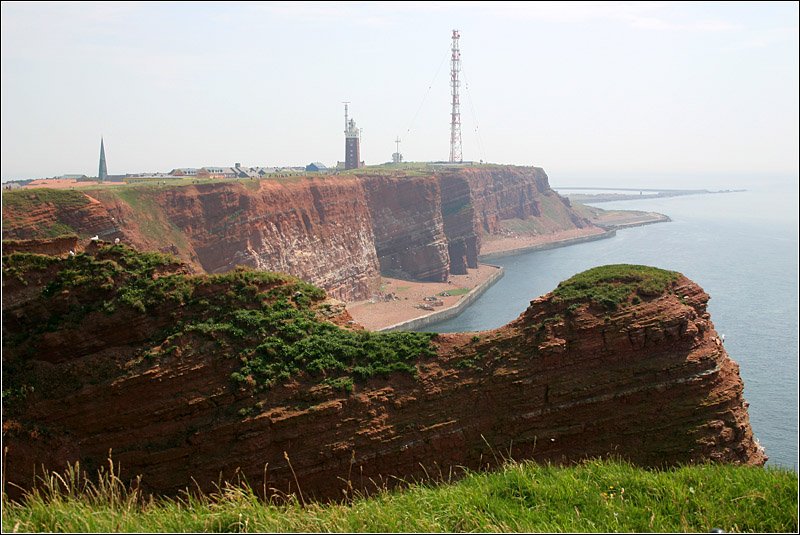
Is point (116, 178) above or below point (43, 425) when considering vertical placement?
above

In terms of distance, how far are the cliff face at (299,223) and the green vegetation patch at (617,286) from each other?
22857 millimetres

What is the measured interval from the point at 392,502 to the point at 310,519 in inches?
55.4

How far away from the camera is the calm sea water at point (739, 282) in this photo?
35906mm

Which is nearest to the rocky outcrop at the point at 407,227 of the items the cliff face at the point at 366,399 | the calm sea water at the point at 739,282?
the calm sea water at the point at 739,282

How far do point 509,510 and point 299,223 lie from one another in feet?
161

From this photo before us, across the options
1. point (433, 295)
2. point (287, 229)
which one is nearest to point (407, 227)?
point (433, 295)

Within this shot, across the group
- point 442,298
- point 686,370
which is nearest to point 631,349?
point 686,370

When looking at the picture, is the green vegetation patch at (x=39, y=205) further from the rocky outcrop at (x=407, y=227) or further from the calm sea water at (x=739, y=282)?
the rocky outcrop at (x=407, y=227)

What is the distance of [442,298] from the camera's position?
6406 centimetres

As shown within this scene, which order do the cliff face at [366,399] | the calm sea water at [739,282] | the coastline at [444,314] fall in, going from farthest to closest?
the coastline at [444,314] → the calm sea water at [739,282] → the cliff face at [366,399]

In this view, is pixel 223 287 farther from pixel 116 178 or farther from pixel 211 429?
pixel 116 178

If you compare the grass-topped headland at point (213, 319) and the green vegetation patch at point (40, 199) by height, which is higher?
the green vegetation patch at point (40, 199)

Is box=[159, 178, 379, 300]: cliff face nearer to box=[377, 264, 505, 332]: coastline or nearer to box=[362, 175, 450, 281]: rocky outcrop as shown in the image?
box=[362, 175, 450, 281]: rocky outcrop

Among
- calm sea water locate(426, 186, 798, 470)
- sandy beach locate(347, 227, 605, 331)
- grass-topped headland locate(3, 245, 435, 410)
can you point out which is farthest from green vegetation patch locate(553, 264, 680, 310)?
sandy beach locate(347, 227, 605, 331)
